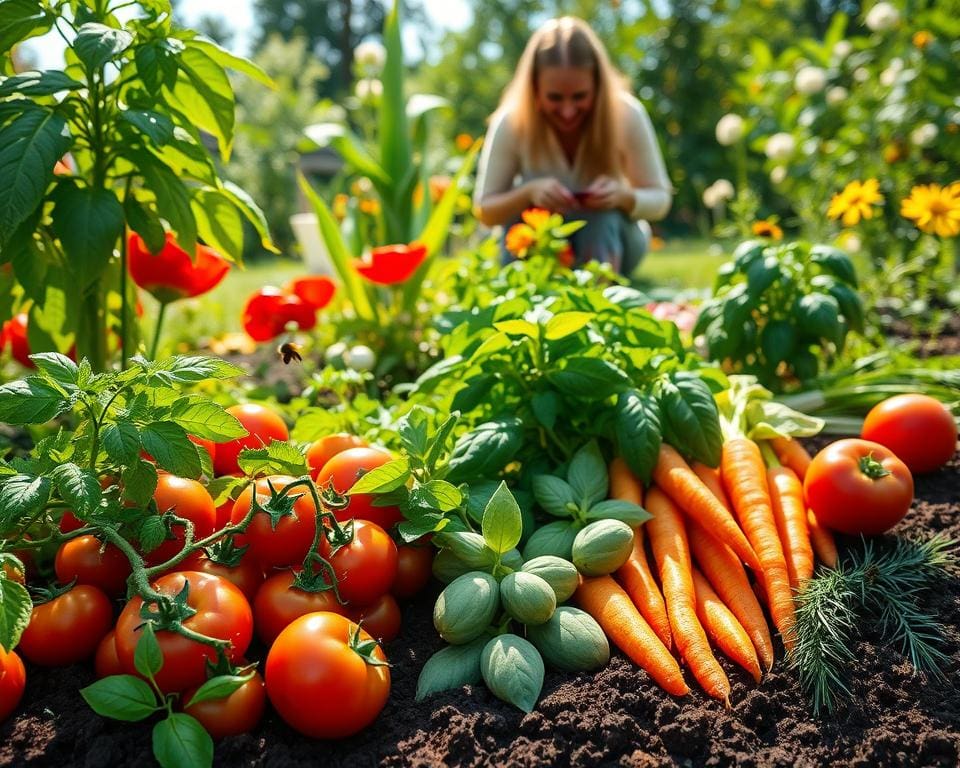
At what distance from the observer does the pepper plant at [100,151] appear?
161 centimetres

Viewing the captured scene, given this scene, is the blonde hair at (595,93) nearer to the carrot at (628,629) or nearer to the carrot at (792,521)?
the carrot at (792,521)

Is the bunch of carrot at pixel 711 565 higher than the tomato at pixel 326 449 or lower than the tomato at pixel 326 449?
lower

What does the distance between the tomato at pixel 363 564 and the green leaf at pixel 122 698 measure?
13.7 inches

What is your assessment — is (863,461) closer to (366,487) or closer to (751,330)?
(751,330)

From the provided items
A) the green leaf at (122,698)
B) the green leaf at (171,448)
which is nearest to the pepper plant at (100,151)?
the green leaf at (171,448)

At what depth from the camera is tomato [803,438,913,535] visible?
1.67 m

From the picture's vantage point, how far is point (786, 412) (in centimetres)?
206

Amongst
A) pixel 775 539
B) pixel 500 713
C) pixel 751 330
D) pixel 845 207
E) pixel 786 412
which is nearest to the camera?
pixel 500 713

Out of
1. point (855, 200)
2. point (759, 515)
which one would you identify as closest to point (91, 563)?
point (759, 515)

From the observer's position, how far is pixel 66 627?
4.40ft

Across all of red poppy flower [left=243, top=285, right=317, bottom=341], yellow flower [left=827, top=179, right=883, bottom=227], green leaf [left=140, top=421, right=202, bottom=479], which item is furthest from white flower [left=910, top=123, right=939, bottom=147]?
green leaf [left=140, top=421, right=202, bottom=479]


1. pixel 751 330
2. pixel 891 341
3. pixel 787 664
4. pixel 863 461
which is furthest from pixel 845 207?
pixel 787 664

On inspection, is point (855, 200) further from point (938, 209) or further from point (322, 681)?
point (322, 681)

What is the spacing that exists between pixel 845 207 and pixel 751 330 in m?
1.09
